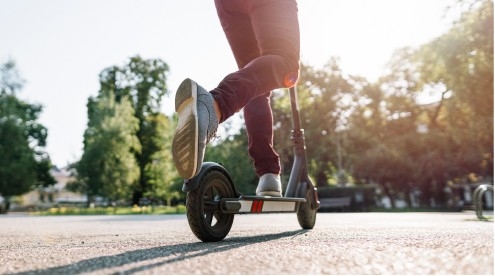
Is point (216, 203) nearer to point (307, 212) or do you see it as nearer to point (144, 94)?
point (307, 212)

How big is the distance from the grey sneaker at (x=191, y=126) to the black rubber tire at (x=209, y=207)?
306 mm

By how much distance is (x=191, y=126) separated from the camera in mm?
2123

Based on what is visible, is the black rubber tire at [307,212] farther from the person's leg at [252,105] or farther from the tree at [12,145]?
the tree at [12,145]

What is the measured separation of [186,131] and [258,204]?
954 millimetres

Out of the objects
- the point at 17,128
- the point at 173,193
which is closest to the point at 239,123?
the point at 173,193

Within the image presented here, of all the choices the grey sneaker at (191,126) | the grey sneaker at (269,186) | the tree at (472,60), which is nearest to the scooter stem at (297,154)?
the grey sneaker at (269,186)

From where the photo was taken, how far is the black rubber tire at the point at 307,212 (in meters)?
3.76

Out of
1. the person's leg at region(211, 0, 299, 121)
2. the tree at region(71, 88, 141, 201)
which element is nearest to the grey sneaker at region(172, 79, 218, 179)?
the person's leg at region(211, 0, 299, 121)

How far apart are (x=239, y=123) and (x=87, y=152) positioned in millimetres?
11531

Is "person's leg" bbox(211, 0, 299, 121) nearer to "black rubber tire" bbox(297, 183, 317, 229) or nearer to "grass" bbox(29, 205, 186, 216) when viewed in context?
"black rubber tire" bbox(297, 183, 317, 229)

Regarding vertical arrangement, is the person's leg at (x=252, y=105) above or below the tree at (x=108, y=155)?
below

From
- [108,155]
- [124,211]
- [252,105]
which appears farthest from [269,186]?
[108,155]

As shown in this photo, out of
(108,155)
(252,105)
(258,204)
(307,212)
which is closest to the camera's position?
(258,204)

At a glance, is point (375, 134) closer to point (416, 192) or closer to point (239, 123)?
point (416, 192)
